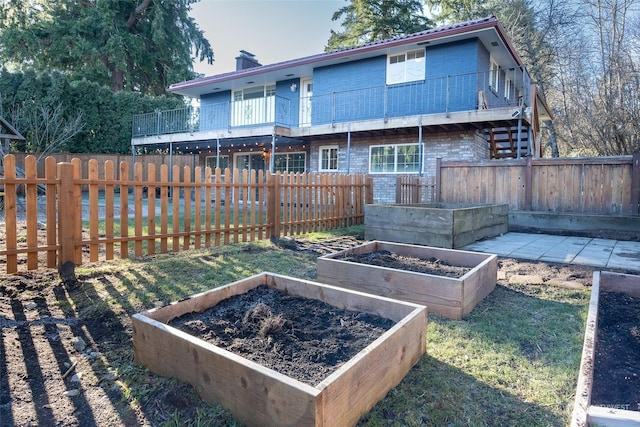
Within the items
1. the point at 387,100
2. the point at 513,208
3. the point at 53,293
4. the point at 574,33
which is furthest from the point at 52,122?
the point at 574,33

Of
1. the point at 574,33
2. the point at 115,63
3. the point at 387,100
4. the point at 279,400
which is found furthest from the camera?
the point at 115,63

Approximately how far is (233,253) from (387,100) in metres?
10.1

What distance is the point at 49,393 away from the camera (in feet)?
6.64

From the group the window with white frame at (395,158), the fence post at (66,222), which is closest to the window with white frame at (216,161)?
the window with white frame at (395,158)

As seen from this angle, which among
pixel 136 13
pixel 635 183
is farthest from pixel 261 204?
pixel 136 13

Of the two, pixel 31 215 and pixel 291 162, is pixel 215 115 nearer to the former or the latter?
pixel 291 162

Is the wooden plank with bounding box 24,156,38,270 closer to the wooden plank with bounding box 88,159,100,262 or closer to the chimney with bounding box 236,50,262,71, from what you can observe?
the wooden plank with bounding box 88,159,100,262

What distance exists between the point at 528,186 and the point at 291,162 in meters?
10.8

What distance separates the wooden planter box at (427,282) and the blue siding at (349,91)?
10.5 meters

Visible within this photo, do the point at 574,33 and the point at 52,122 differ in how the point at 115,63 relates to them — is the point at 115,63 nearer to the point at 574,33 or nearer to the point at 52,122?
the point at 52,122

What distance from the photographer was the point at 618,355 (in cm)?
228

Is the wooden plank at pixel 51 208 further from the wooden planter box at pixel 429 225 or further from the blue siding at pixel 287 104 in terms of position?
the blue siding at pixel 287 104

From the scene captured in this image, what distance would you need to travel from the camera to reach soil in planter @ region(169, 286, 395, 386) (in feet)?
6.53

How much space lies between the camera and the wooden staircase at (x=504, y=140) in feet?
40.7
